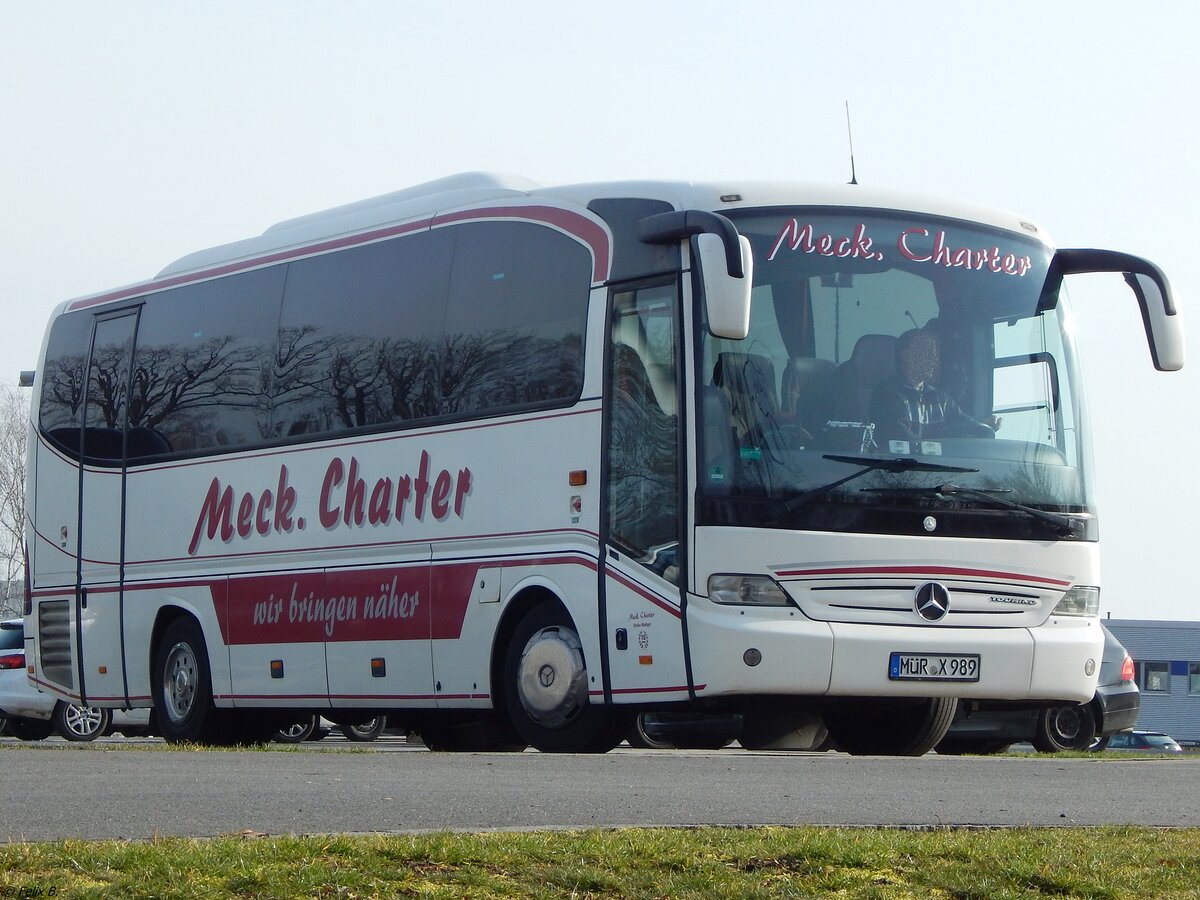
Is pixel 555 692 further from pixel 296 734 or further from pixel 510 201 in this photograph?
pixel 296 734

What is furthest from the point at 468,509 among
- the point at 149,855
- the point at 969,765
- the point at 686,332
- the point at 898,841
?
the point at 149,855

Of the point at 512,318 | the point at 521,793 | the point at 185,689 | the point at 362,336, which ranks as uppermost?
the point at 362,336

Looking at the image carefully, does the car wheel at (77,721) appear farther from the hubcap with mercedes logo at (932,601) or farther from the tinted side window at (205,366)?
the hubcap with mercedes logo at (932,601)

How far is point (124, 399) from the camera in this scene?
58.2 feet

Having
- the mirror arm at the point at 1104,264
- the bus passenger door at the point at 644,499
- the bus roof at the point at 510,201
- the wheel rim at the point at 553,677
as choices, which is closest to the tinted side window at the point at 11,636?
the bus roof at the point at 510,201

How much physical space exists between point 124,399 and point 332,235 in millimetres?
2929

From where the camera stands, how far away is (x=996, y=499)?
12.9 meters

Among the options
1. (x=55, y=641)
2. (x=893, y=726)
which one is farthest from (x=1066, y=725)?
(x=55, y=641)

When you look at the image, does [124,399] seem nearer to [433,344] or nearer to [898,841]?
[433,344]

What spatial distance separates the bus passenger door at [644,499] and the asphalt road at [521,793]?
625 mm

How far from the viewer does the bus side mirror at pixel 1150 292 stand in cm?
1366

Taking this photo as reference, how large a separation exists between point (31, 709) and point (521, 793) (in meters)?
16.4

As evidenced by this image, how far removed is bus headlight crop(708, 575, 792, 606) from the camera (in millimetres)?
12211

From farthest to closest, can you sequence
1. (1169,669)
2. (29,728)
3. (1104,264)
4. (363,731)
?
(1169,669), (363,731), (29,728), (1104,264)
